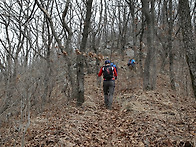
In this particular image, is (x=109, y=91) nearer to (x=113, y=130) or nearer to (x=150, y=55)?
(x=113, y=130)

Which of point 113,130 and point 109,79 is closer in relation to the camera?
point 113,130

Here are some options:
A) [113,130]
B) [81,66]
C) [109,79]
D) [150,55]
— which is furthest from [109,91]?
[150,55]

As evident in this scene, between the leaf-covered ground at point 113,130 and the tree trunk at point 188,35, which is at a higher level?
the tree trunk at point 188,35

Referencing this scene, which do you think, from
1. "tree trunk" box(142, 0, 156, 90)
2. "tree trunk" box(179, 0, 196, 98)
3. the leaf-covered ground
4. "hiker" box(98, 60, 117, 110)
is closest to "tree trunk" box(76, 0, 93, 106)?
the leaf-covered ground

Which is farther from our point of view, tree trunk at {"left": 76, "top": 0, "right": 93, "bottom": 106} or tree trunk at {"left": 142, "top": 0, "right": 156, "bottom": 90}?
tree trunk at {"left": 142, "top": 0, "right": 156, "bottom": 90}

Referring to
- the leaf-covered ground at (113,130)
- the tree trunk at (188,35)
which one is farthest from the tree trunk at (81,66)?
the tree trunk at (188,35)

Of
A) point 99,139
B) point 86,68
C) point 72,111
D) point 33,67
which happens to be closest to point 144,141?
point 99,139

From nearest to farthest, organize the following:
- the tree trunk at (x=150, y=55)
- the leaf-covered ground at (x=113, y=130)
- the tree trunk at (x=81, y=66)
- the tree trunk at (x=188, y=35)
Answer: the leaf-covered ground at (x=113, y=130)
the tree trunk at (x=188, y=35)
the tree trunk at (x=81, y=66)
the tree trunk at (x=150, y=55)

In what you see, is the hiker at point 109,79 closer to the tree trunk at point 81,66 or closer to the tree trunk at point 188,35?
the tree trunk at point 81,66

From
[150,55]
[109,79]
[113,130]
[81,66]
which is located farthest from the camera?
[150,55]

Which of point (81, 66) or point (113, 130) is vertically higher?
point (81, 66)

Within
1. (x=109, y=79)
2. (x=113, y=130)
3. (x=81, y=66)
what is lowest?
(x=113, y=130)

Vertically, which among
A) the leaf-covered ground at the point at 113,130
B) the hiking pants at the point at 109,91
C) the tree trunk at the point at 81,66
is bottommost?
the leaf-covered ground at the point at 113,130

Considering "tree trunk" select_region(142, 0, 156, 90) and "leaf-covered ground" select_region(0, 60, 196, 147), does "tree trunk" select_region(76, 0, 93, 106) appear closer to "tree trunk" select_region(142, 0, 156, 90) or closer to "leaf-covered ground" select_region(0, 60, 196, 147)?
"leaf-covered ground" select_region(0, 60, 196, 147)
